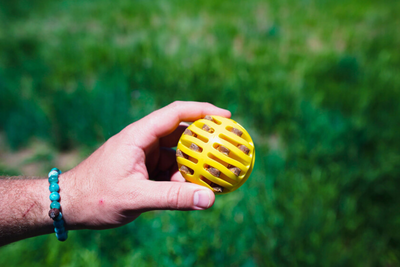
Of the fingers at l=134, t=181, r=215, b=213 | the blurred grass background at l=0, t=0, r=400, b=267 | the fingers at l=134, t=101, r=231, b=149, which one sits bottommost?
the blurred grass background at l=0, t=0, r=400, b=267

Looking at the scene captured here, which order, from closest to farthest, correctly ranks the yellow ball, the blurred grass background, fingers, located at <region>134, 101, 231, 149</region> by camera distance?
the yellow ball, fingers, located at <region>134, 101, 231, 149</region>, the blurred grass background

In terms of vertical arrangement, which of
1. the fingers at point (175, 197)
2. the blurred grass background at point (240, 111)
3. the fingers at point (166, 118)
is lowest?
the blurred grass background at point (240, 111)

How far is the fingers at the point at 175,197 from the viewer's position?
4.25ft

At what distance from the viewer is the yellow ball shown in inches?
50.8

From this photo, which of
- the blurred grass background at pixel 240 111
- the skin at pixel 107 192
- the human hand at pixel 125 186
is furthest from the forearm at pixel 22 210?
the blurred grass background at pixel 240 111

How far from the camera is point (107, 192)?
1.37 m

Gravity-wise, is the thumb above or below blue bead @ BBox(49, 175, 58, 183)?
above

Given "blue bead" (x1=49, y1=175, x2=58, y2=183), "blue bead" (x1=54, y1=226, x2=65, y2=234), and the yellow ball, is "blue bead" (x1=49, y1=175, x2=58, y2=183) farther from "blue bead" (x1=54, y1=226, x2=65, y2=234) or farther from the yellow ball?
the yellow ball

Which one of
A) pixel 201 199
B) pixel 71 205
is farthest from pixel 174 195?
pixel 71 205

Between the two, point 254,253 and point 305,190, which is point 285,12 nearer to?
point 305,190

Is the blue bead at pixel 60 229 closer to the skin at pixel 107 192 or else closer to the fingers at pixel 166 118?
the skin at pixel 107 192

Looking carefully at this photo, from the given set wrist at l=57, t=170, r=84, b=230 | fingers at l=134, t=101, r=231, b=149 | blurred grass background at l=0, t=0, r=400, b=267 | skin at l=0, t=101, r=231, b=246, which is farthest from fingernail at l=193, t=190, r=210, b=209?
blurred grass background at l=0, t=0, r=400, b=267

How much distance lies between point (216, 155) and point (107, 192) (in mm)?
587

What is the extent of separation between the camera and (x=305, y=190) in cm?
241
